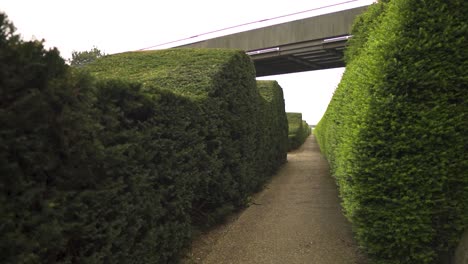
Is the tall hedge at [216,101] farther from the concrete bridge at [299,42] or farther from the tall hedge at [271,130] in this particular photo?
the concrete bridge at [299,42]

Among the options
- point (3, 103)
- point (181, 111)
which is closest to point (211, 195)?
point (181, 111)

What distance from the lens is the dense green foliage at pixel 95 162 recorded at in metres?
2.13

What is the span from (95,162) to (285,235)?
4.18 m

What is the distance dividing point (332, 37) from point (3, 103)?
61.1ft

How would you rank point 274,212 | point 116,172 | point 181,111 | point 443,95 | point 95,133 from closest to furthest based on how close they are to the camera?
1. point 95,133
2. point 116,172
3. point 443,95
4. point 181,111
5. point 274,212

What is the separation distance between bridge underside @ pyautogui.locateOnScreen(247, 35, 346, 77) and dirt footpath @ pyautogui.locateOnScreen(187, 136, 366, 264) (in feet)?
39.5

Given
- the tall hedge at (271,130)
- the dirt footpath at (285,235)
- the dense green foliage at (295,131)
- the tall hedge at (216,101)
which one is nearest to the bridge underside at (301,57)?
the dense green foliage at (295,131)

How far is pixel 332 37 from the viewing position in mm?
18766

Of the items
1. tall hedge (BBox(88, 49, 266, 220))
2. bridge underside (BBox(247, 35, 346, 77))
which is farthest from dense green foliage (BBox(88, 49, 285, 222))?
bridge underside (BBox(247, 35, 346, 77))

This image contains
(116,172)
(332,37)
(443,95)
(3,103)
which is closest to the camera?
(3,103)

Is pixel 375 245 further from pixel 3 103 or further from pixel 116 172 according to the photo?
pixel 3 103

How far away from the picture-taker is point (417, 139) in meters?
3.80

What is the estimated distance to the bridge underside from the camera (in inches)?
764

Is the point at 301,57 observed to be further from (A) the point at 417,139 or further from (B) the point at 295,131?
(A) the point at 417,139
